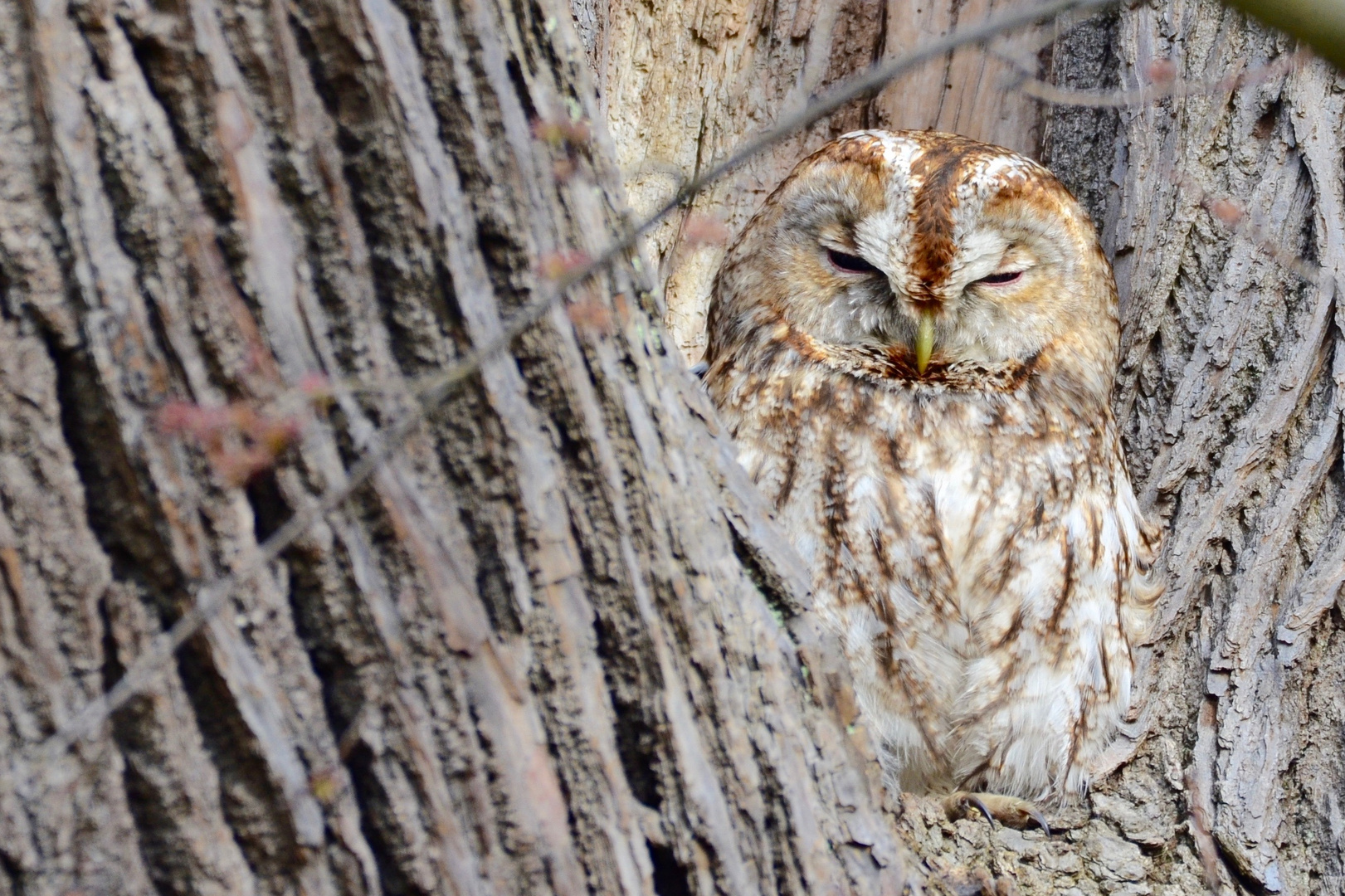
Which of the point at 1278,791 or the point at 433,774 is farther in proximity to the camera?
the point at 1278,791

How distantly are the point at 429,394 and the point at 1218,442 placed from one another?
1.83m

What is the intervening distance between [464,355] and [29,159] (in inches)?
19.7

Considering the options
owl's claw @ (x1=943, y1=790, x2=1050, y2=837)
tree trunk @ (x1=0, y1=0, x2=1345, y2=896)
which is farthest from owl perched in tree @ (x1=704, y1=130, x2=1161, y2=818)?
tree trunk @ (x1=0, y1=0, x2=1345, y2=896)

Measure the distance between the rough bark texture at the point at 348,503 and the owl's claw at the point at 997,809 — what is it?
1106 mm

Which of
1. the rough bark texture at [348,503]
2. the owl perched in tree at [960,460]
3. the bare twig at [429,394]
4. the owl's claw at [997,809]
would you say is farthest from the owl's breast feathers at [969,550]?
the bare twig at [429,394]

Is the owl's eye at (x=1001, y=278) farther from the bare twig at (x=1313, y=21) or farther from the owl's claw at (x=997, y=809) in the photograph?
the bare twig at (x=1313, y=21)

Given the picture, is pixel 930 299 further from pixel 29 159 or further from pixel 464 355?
pixel 29 159

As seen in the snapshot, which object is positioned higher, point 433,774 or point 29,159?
point 29,159

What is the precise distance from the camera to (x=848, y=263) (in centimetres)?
261

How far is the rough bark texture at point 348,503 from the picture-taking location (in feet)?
4.25

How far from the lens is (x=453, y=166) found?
136 cm

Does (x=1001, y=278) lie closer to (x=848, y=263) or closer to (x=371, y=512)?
(x=848, y=263)

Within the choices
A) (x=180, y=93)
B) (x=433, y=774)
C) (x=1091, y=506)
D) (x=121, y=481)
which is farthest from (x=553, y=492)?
(x=1091, y=506)

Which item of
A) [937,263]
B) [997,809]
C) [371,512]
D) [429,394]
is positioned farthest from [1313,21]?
[997,809]
